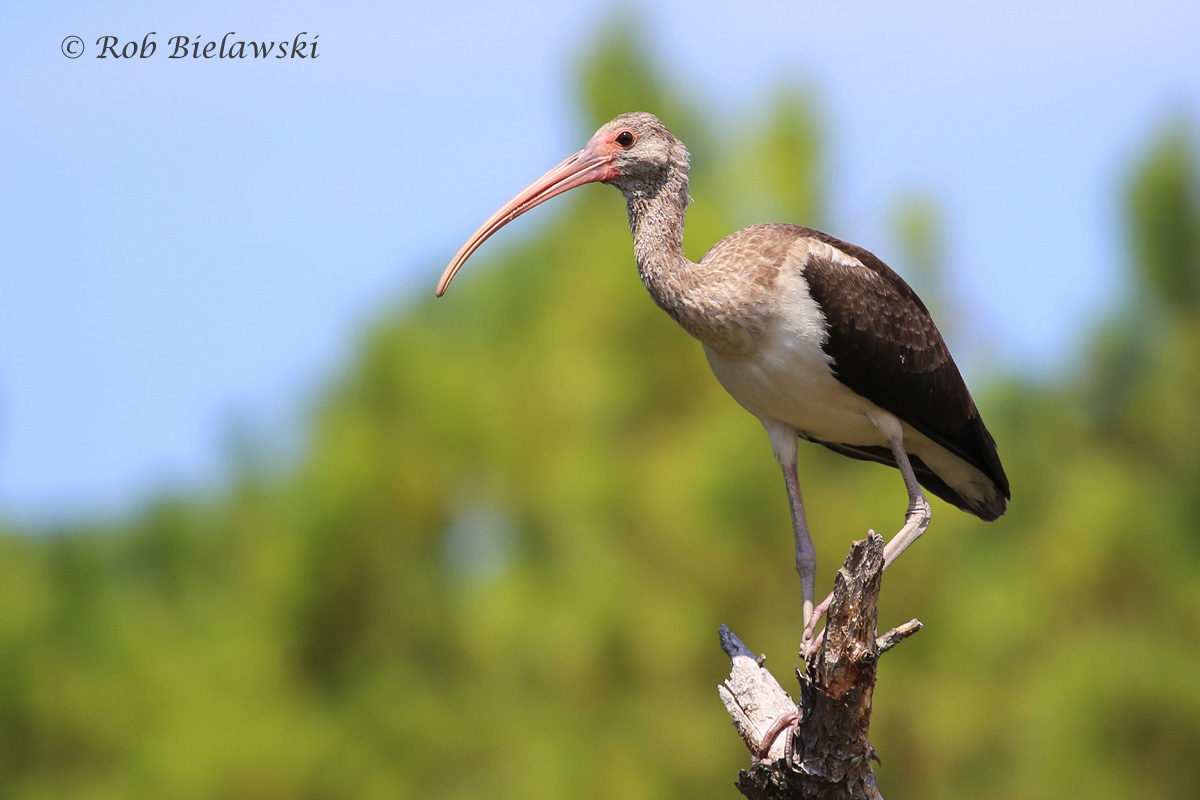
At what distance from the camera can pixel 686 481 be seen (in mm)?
15125

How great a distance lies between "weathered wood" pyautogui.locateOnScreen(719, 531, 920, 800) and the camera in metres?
4.73

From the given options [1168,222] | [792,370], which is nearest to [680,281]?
[792,370]

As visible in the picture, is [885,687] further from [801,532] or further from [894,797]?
[801,532]

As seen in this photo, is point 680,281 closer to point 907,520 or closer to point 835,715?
point 907,520

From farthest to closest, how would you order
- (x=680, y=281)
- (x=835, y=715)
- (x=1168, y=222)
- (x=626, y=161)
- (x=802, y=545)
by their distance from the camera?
(x=1168, y=222), (x=802, y=545), (x=626, y=161), (x=680, y=281), (x=835, y=715)

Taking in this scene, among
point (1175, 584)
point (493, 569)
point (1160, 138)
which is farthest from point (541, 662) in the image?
point (1160, 138)

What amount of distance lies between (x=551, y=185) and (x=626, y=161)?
1.33 ft

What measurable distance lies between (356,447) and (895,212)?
26.2 feet

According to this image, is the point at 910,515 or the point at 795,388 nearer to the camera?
the point at 795,388

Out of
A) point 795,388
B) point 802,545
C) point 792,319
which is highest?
point 792,319

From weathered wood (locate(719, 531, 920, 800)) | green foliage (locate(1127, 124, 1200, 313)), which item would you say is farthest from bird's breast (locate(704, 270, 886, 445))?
green foliage (locate(1127, 124, 1200, 313))

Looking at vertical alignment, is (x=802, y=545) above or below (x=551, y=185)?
below

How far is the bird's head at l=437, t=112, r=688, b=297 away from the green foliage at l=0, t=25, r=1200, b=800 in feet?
25.9

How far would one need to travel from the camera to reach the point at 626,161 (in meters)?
6.05
